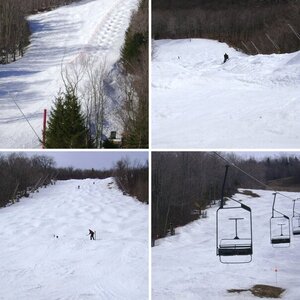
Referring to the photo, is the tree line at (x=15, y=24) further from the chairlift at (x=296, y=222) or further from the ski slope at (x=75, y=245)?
the chairlift at (x=296, y=222)

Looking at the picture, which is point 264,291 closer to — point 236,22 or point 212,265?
point 212,265

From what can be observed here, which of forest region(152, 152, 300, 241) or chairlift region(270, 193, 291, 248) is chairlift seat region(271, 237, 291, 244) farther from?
forest region(152, 152, 300, 241)

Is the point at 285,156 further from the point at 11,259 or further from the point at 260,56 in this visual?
the point at 11,259

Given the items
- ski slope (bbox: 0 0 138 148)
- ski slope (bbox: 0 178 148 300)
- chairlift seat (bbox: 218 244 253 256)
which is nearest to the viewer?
chairlift seat (bbox: 218 244 253 256)

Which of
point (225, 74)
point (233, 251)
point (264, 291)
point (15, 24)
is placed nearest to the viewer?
point (233, 251)

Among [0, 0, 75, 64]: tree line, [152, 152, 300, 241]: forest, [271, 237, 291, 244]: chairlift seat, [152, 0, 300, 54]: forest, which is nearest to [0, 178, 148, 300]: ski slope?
[152, 152, 300, 241]: forest

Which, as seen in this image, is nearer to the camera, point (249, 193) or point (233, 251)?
point (233, 251)

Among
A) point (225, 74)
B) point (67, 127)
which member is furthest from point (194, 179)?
point (225, 74)
